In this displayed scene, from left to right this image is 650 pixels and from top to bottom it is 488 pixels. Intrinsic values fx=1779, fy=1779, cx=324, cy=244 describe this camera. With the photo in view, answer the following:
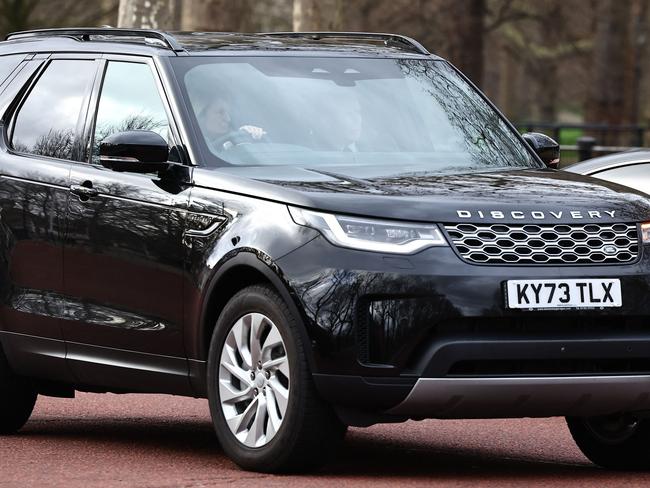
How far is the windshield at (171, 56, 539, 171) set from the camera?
7.85 meters

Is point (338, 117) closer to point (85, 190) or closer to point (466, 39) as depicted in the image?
point (85, 190)

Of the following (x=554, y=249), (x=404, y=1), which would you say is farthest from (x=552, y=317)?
(x=404, y=1)

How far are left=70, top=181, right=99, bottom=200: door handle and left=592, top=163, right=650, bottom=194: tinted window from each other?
3765mm

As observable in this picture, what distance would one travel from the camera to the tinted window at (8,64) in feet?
30.9

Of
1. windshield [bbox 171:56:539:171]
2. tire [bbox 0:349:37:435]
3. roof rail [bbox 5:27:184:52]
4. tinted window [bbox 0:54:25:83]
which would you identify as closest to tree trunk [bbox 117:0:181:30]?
roof rail [bbox 5:27:184:52]

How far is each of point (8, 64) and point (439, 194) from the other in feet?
11.0

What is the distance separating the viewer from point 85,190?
8172mm

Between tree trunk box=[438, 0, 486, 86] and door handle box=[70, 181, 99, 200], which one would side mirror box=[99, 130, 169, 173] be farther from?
tree trunk box=[438, 0, 486, 86]

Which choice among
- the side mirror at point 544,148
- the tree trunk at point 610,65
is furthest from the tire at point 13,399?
the tree trunk at point 610,65

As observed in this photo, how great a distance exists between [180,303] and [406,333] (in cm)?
123

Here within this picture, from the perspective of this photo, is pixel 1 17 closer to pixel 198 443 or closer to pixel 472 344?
pixel 198 443

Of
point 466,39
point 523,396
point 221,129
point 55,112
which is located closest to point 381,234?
point 523,396

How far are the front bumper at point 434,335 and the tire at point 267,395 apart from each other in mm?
103

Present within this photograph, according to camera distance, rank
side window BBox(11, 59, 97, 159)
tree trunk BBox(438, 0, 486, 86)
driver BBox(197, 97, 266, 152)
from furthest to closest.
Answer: tree trunk BBox(438, 0, 486, 86), side window BBox(11, 59, 97, 159), driver BBox(197, 97, 266, 152)
